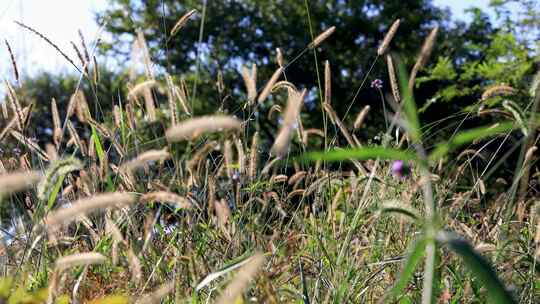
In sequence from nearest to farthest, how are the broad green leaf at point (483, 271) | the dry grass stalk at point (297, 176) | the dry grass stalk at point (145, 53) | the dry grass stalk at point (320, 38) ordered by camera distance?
the broad green leaf at point (483, 271), the dry grass stalk at point (145, 53), the dry grass stalk at point (320, 38), the dry grass stalk at point (297, 176)

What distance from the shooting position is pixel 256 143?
187cm

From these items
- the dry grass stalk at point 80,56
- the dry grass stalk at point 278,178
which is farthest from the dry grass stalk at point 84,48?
the dry grass stalk at point 278,178

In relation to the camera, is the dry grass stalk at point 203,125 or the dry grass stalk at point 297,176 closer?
the dry grass stalk at point 203,125

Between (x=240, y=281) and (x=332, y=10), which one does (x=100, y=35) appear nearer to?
(x=240, y=281)

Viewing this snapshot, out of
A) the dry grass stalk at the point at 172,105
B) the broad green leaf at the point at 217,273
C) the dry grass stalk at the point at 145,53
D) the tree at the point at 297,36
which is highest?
the tree at the point at 297,36

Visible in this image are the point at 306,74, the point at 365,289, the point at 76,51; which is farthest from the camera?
Result: the point at 306,74

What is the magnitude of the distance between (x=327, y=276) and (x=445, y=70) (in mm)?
8408

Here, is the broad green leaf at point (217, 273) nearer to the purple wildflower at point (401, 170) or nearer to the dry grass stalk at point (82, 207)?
the dry grass stalk at point (82, 207)

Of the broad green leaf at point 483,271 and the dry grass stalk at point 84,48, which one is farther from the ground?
the dry grass stalk at point 84,48

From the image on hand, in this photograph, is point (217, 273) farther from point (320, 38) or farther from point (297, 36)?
point (297, 36)

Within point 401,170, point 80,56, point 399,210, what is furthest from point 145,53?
point 401,170

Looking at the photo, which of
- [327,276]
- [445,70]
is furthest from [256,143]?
[445,70]

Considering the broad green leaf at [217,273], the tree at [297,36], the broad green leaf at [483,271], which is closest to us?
the broad green leaf at [483,271]

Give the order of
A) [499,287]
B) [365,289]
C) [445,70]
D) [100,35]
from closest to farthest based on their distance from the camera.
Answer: [499,287]
[365,289]
[100,35]
[445,70]
